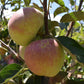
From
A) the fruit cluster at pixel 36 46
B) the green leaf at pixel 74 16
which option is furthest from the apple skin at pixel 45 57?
the green leaf at pixel 74 16

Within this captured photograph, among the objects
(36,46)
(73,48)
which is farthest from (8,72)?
(73,48)

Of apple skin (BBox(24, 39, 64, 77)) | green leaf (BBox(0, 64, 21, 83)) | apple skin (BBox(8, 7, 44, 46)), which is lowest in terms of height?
green leaf (BBox(0, 64, 21, 83))

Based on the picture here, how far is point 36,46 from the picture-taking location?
637 mm

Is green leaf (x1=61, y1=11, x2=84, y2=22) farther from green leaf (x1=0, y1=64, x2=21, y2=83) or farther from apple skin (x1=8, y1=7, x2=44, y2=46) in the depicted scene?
green leaf (x1=0, y1=64, x2=21, y2=83)

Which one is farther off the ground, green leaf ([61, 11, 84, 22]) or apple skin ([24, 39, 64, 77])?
green leaf ([61, 11, 84, 22])

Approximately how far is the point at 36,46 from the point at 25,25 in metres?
0.10

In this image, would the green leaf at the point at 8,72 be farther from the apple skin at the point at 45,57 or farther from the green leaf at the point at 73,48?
the green leaf at the point at 73,48

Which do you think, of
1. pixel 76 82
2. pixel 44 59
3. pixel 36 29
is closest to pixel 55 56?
pixel 44 59

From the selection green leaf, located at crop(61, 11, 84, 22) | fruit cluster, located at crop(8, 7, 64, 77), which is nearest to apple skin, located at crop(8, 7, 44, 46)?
fruit cluster, located at crop(8, 7, 64, 77)

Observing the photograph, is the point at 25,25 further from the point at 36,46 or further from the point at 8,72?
the point at 8,72

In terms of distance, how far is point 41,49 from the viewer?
0.63 m

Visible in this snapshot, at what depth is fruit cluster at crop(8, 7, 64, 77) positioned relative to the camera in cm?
62

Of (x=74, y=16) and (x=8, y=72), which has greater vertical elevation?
(x=74, y=16)

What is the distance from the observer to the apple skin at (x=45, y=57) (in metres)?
0.62
